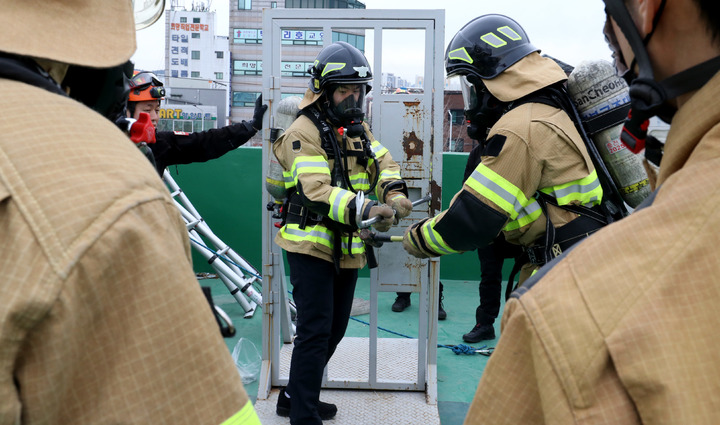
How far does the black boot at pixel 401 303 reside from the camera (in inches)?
246

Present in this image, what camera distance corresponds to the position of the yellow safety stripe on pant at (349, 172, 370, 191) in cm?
365

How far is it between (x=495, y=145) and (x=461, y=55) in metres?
0.64

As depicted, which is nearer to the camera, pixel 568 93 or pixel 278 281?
pixel 568 93

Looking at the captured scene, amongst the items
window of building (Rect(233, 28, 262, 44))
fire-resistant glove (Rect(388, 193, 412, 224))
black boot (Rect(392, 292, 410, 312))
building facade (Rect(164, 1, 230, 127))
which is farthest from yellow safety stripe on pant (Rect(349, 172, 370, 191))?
building facade (Rect(164, 1, 230, 127))

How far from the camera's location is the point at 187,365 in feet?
2.37

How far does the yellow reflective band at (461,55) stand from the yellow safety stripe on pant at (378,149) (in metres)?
0.95

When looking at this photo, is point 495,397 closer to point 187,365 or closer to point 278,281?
point 187,365

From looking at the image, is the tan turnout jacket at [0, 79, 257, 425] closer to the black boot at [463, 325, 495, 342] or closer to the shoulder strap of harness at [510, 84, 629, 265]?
the shoulder strap of harness at [510, 84, 629, 265]

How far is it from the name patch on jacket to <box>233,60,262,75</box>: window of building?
68443 millimetres

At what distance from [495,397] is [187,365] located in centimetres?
43

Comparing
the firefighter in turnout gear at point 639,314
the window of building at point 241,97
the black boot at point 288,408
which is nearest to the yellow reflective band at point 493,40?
the firefighter in turnout gear at point 639,314

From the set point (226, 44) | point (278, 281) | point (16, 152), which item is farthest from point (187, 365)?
point (226, 44)

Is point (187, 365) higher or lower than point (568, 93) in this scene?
lower

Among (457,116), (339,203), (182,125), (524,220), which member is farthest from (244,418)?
(182,125)
